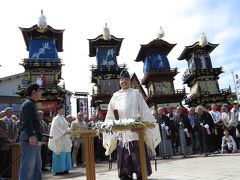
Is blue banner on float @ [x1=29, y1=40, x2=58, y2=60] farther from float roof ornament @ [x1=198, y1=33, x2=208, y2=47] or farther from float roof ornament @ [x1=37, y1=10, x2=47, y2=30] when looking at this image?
float roof ornament @ [x1=198, y1=33, x2=208, y2=47]

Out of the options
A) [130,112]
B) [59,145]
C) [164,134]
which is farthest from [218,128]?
[130,112]

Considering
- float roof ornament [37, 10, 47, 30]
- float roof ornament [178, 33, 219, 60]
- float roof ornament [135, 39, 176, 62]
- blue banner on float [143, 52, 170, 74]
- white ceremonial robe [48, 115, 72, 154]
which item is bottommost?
white ceremonial robe [48, 115, 72, 154]

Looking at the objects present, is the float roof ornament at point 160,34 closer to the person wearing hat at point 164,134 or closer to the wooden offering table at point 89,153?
the person wearing hat at point 164,134

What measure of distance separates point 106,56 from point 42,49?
8.23 metres

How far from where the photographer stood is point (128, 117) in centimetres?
567

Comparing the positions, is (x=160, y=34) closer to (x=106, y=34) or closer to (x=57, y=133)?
(x=106, y=34)

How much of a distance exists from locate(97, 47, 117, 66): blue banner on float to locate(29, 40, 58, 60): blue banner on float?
5.68 meters

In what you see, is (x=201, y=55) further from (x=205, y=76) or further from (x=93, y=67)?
(x=93, y=67)

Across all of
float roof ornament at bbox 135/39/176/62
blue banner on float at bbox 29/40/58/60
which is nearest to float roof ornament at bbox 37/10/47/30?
blue banner on float at bbox 29/40/58/60

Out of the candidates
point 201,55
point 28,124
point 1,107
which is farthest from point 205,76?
point 28,124

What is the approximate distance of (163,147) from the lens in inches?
477

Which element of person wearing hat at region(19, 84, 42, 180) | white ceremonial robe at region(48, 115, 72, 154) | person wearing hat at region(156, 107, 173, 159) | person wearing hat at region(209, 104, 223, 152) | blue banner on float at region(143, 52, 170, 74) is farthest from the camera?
blue banner on float at region(143, 52, 170, 74)

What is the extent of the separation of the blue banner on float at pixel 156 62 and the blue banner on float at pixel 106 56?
16.1ft

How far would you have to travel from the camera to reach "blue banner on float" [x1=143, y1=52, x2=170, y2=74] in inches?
1719
